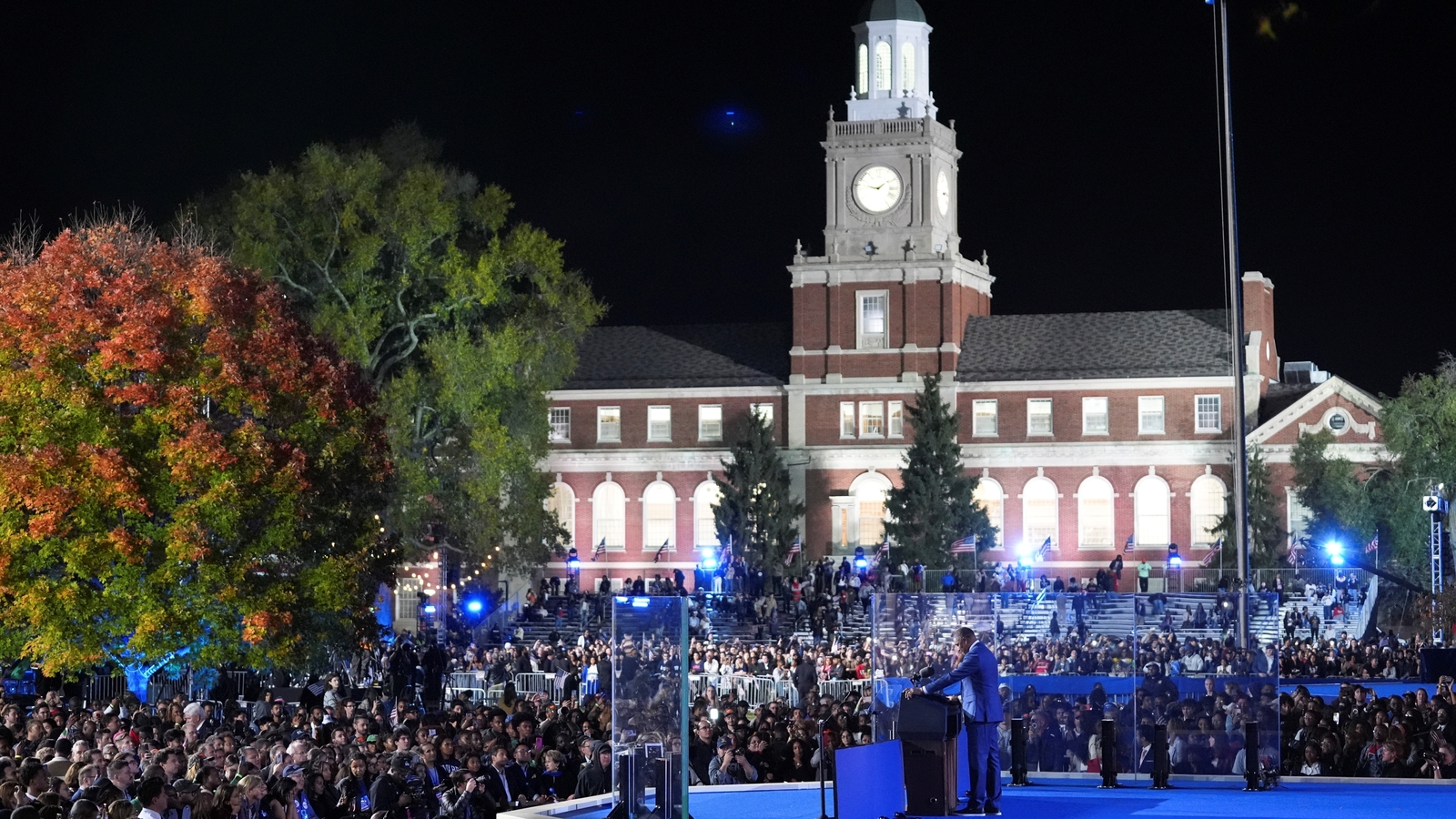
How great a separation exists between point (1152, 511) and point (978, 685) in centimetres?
5360

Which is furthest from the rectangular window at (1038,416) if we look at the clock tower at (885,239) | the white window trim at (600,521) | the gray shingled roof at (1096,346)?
the white window trim at (600,521)

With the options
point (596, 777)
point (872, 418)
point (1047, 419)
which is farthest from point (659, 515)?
point (596, 777)

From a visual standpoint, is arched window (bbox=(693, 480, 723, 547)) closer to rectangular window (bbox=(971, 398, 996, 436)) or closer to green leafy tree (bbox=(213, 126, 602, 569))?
rectangular window (bbox=(971, 398, 996, 436))

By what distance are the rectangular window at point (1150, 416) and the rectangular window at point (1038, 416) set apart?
3243mm

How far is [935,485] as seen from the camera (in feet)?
227

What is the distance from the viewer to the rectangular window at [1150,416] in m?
72.4

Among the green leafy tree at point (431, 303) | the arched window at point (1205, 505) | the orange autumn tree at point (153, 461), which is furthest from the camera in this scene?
the arched window at point (1205, 505)

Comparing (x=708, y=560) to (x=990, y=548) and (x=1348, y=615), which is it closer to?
(x=990, y=548)

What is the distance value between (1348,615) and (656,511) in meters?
32.5

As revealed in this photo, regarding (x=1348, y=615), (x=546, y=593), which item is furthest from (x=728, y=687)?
(x=546, y=593)

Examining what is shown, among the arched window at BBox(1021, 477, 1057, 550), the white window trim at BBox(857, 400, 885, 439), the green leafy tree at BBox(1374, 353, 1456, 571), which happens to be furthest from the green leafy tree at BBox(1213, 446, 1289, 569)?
the white window trim at BBox(857, 400, 885, 439)

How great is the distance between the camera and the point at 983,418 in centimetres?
7375

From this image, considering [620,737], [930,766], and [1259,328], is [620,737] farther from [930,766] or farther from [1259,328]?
[1259,328]

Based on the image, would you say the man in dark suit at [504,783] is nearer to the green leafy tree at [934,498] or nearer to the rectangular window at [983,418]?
the green leafy tree at [934,498]
